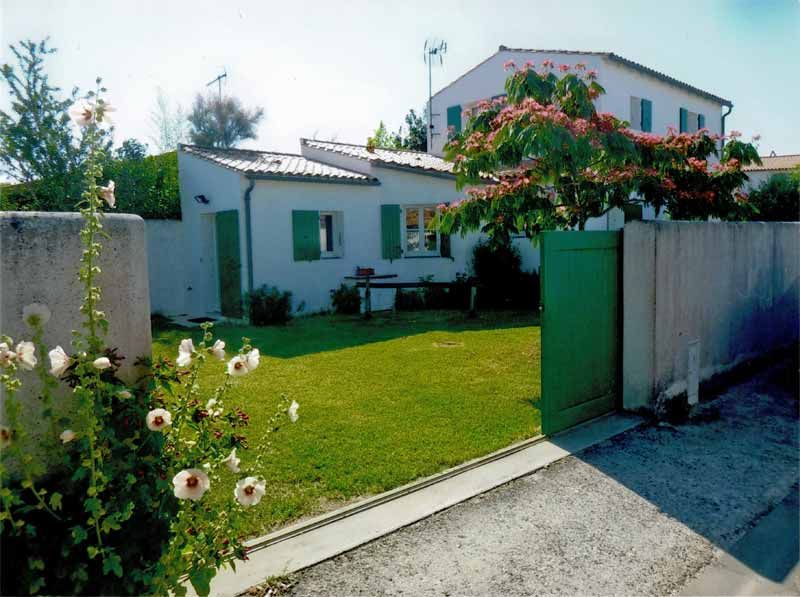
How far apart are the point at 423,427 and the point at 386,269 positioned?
9518 millimetres

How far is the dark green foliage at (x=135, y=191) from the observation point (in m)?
13.8

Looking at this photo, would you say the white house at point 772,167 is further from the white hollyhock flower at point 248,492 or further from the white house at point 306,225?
the white hollyhock flower at point 248,492

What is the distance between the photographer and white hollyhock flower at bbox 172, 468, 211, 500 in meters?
2.27

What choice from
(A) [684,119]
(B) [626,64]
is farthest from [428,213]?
(A) [684,119]

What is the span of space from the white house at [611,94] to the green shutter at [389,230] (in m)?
4.18

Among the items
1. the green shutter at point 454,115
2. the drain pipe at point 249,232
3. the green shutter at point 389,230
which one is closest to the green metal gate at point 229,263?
the drain pipe at point 249,232

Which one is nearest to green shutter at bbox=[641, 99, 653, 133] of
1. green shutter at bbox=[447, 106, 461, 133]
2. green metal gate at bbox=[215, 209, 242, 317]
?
green shutter at bbox=[447, 106, 461, 133]

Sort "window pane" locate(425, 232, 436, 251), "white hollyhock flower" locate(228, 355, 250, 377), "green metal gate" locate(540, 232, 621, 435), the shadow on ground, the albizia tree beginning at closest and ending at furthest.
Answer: "white hollyhock flower" locate(228, 355, 250, 377) < the shadow on ground < "green metal gate" locate(540, 232, 621, 435) < the albizia tree < "window pane" locate(425, 232, 436, 251)

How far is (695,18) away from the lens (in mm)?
6453

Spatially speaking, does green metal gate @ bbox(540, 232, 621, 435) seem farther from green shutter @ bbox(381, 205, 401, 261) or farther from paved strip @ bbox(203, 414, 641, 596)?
green shutter @ bbox(381, 205, 401, 261)

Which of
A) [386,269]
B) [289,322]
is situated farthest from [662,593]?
[386,269]

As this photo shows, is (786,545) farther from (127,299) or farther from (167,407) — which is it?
(127,299)

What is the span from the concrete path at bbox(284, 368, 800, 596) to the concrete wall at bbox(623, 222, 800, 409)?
3.03 feet

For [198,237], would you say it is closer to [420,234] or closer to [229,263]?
[229,263]
